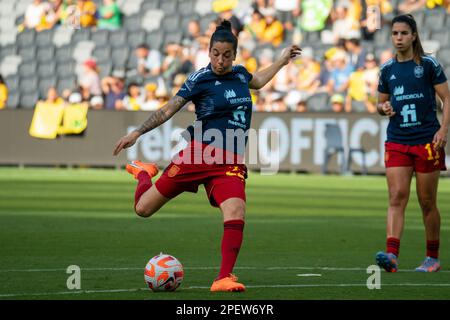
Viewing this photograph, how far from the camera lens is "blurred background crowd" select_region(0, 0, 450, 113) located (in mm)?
30562

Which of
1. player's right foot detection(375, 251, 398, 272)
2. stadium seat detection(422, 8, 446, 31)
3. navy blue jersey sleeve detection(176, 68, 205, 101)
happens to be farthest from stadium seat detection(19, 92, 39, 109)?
navy blue jersey sleeve detection(176, 68, 205, 101)

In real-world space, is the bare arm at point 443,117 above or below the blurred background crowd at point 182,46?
below

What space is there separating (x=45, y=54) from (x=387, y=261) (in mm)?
26333

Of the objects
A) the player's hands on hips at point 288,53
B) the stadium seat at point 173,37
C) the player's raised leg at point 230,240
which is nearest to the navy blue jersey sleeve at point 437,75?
the player's hands on hips at point 288,53

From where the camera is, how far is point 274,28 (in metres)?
32.4

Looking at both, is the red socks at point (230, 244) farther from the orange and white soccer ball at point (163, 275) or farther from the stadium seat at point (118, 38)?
the stadium seat at point (118, 38)

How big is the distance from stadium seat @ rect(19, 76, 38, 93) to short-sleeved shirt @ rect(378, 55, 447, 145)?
80.4ft

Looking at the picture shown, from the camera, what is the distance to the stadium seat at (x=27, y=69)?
116 ft

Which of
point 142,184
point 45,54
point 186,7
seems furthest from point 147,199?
point 45,54

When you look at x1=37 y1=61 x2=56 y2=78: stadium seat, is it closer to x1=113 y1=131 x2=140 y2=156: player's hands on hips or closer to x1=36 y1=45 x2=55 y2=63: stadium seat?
x1=36 y1=45 x2=55 y2=63: stadium seat

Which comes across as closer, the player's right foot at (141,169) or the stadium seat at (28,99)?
the player's right foot at (141,169)

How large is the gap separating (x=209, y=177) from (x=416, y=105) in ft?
7.85

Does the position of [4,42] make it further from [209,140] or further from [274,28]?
[209,140]
